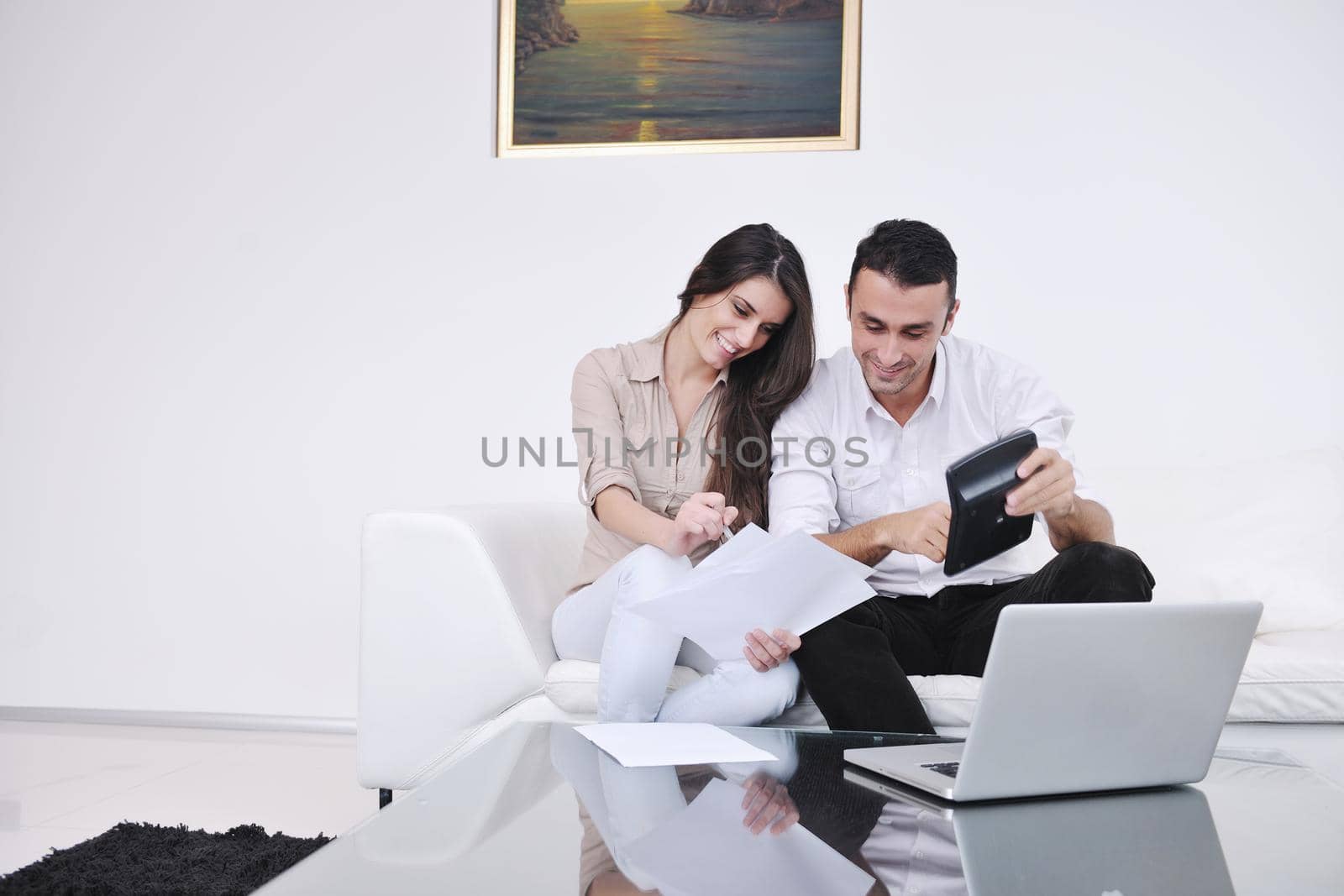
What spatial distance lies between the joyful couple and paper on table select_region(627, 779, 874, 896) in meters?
0.70

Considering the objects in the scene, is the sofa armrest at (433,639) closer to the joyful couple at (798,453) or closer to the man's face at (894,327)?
the joyful couple at (798,453)

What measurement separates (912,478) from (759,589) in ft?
2.10

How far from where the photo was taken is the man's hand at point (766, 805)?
90 cm

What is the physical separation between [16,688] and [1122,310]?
10.4 ft

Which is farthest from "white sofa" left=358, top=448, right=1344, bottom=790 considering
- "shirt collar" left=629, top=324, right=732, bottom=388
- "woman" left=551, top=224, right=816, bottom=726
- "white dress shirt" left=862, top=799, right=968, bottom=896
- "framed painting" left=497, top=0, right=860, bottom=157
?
"framed painting" left=497, top=0, right=860, bottom=157

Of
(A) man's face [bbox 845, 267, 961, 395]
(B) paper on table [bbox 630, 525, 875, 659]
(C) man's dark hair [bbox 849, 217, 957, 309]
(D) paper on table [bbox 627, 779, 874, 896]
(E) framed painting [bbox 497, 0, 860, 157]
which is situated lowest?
(D) paper on table [bbox 627, 779, 874, 896]

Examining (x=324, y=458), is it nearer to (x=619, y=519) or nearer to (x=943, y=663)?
(x=619, y=519)

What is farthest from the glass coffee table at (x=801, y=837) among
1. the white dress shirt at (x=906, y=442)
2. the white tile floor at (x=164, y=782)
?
the white tile floor at (x=164, y=782)

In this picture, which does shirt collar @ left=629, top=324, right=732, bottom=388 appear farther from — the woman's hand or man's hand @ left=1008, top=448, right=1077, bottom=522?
man's hand @ left=1008, top=448, right=1077, bottom=522

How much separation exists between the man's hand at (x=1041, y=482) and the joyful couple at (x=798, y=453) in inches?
2.5

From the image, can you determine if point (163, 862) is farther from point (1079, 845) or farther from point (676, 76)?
point (676, 76)

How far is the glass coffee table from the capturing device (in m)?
0.76

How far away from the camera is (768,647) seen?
154 centimetres

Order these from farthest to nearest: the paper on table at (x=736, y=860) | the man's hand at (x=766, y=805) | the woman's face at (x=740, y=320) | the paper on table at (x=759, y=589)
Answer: the woman's face at (x=740, y=320) < the paper on table at (x=759, y=589) < the man's hand at (x=766, y=805) < the paper on table at (x=736, y=860)
